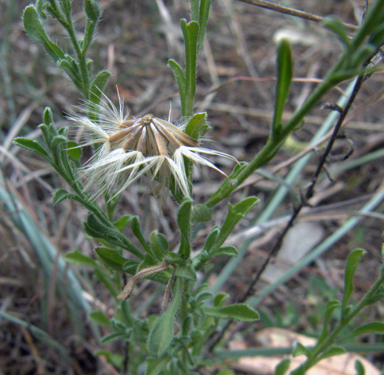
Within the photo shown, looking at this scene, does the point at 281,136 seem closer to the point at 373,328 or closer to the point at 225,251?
the point at 225,251

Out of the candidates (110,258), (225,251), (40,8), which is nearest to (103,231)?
(110,258)

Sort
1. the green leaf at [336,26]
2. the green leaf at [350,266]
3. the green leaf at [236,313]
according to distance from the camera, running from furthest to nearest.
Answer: the green leaf at [350,266] → the green leaf at [236,313] → the green leaf at [336,26]

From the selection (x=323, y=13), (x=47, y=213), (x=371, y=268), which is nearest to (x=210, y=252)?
(x=47, y=213)

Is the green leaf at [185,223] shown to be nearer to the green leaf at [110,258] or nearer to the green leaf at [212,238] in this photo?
the green leaf at [212,238]

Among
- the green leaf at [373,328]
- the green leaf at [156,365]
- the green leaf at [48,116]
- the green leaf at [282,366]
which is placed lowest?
the green leaf at [282,366]

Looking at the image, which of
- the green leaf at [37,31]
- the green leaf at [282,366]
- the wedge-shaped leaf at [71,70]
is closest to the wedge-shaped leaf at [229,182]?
the wedge-shaped leaf at [71,70]
